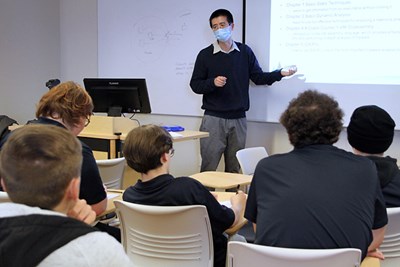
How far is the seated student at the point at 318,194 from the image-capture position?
1553 millimetres

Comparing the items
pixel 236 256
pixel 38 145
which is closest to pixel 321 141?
pixel 236 256

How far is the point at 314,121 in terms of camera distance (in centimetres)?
174

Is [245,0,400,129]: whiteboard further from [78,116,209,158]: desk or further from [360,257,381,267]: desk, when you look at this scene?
[360,257,381,267]: desk

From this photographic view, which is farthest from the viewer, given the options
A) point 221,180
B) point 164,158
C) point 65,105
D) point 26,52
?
point 26,52

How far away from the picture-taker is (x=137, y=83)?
4.10 meters

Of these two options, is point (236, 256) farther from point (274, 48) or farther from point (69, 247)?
point (274, 48)

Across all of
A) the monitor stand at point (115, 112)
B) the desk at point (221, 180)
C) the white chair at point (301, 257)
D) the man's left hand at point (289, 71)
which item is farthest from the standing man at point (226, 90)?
the white chair at point (301, 257)

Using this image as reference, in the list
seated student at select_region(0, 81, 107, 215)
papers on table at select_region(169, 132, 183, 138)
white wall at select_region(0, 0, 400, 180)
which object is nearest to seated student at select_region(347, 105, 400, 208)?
seated student at select_region(0, 81, 107, 215)

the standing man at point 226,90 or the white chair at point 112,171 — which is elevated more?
the standing man at point 226,90

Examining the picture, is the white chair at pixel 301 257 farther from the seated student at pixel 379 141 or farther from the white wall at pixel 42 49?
the white wall at pixel 42 49

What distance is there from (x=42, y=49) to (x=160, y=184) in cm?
449

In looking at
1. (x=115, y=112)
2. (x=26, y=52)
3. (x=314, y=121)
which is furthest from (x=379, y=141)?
→ (x=26, y=52)

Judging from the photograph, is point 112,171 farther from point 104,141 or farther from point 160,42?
point 160,42

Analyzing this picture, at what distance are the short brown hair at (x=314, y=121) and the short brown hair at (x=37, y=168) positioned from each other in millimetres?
978
